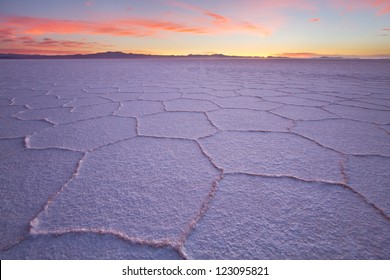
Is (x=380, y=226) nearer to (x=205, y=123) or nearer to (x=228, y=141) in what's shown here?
(x=228, y=141)

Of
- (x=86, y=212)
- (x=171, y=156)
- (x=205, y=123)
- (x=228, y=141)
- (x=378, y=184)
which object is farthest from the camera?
(x=205, y=123)

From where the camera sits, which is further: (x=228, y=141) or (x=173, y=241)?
(x=228, y=141)

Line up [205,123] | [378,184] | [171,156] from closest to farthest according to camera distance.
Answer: [378,184] < [171,156] < [205,123]

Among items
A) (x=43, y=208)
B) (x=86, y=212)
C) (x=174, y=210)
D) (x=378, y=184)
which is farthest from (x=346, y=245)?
Result: (x=43, y=208)

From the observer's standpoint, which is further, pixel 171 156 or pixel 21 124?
pixel 21 124

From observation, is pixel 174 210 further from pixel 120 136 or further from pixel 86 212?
pixel 120 136

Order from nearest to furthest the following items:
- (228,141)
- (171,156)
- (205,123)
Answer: (171,156) → (228,141) → (205,123)

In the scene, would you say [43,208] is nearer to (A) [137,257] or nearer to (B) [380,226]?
(A) [137,257]
